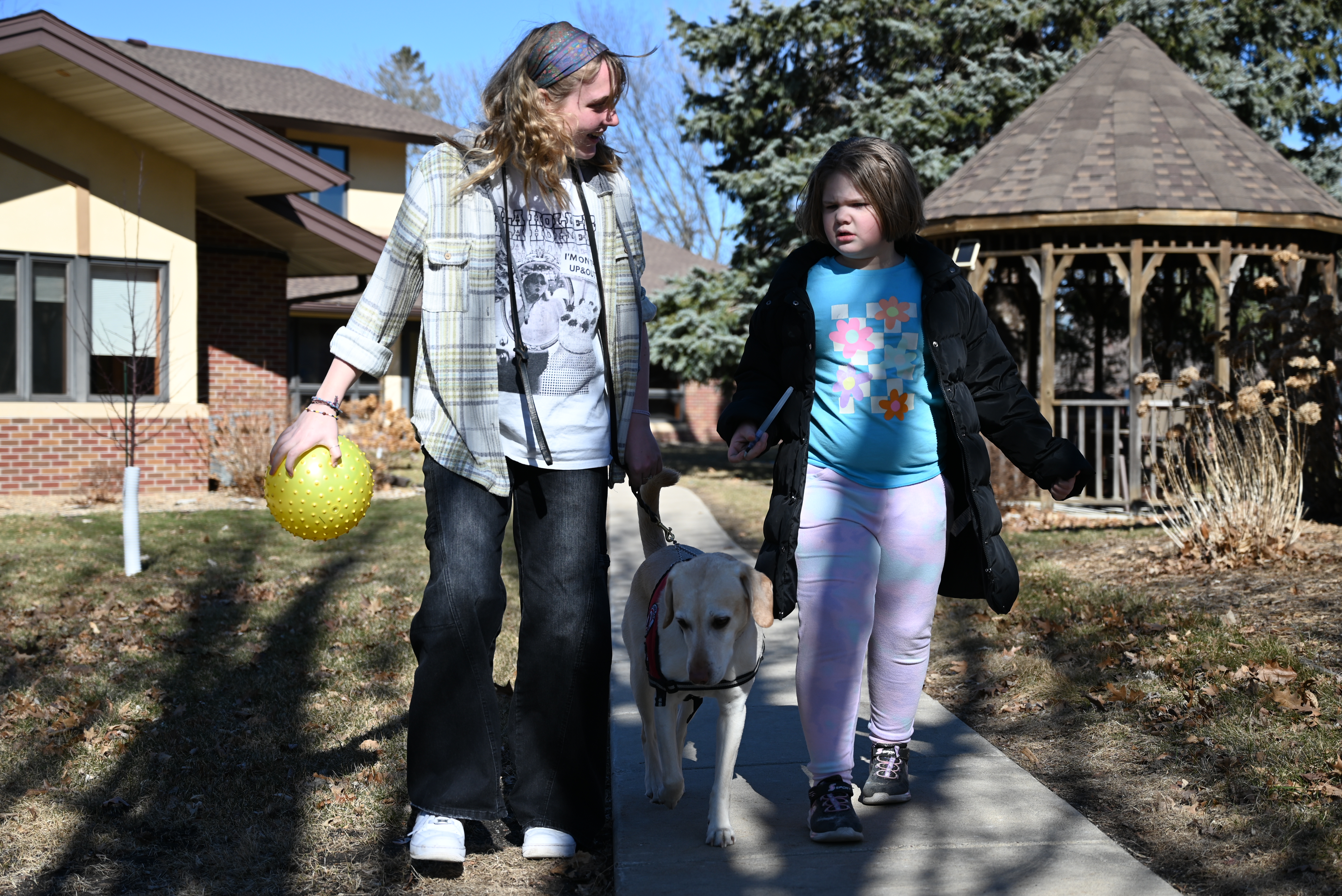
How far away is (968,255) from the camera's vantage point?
12.0 m

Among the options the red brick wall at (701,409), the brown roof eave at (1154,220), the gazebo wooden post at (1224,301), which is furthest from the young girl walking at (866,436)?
the red brick wall at (701,409)

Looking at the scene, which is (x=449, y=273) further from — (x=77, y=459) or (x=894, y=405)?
(x=77, y=459)

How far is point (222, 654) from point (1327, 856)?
4764mm

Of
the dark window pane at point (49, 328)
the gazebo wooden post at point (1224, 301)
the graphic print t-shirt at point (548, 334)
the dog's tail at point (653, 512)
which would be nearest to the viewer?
the graphic print t-shirt at point (548, 334)

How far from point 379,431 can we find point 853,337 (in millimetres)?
14462

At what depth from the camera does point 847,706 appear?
3.28 meters

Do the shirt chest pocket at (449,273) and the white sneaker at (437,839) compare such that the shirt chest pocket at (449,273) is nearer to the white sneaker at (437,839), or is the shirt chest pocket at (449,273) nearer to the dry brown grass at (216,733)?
the white sneaker at (437,839)

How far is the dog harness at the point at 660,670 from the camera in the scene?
310 cm

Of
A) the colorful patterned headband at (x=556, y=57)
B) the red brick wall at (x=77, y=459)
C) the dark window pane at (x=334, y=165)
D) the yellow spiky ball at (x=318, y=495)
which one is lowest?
the red brick wall at (x=77, y=459)

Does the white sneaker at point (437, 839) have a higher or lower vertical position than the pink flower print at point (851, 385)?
lower

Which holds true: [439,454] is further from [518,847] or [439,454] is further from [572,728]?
[518,847]

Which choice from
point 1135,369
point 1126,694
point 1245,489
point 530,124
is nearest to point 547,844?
point 530,124

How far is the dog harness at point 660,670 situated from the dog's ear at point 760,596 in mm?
168

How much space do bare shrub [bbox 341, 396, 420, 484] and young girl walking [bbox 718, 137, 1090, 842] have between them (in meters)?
12.8
